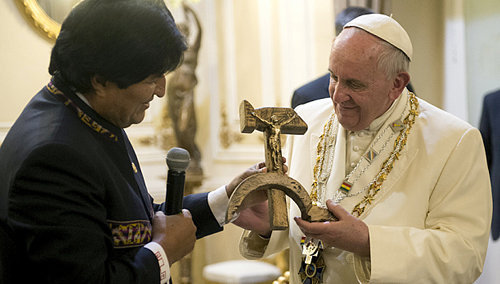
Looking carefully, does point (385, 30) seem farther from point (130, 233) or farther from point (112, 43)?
point (130, 233)

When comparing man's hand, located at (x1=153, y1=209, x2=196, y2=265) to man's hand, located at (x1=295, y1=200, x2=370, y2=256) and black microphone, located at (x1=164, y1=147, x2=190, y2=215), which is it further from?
man's hand, located at (x1=295, y1=200, x2=370, y2=256)

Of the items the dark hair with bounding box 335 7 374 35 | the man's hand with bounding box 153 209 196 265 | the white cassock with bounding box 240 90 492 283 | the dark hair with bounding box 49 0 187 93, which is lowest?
the white cassock with bounding box 240 90 492 283

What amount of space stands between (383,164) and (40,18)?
3.95 m

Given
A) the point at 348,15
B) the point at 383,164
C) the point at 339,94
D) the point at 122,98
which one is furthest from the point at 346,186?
the point at 348,15

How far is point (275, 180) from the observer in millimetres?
2131

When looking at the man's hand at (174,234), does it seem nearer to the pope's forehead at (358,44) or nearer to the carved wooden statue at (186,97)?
the pope's forehead at (358,44)

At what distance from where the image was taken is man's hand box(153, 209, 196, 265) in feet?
6.20

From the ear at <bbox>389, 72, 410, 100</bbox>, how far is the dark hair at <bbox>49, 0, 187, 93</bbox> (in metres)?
1.22

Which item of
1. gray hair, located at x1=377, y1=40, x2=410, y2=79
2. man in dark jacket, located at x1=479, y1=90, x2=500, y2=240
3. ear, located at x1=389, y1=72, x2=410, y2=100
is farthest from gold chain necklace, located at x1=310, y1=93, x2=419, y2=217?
man in dark jacket, located at x1=479, y1=90, x2=500, y2=240

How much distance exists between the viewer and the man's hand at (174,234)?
74.4 inches

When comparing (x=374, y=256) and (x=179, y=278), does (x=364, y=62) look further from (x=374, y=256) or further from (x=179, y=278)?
(x=179, y=278)

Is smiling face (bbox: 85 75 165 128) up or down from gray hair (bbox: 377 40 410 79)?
up

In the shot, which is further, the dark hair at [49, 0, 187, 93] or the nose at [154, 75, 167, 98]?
the nose at [154, 75, 167, 98]

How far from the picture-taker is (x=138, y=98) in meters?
1.85
